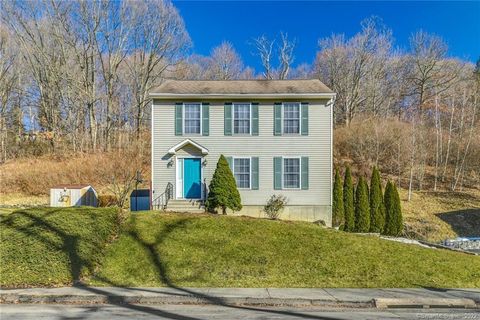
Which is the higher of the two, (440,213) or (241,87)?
(241,87)

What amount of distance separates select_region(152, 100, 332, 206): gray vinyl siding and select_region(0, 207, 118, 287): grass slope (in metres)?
4.89

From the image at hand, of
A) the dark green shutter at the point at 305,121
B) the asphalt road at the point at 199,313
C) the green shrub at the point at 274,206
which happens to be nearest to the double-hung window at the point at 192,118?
the green shrub at the point at 274,206

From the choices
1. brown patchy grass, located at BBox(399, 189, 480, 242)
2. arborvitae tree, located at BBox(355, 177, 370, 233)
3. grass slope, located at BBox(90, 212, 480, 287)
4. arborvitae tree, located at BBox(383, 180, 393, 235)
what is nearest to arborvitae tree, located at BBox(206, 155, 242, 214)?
grass slope, located at BBox(90, 212, 480, 287)

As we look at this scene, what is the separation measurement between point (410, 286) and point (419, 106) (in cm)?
2876

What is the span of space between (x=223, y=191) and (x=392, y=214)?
8.20 m

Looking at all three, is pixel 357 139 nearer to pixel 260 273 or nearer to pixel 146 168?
pixel 146 168

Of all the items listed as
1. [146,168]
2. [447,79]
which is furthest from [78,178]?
[447,79]

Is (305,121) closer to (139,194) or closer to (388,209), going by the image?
(388,209)

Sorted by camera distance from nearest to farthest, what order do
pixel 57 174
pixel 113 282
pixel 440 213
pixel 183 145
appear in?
1. pixel 113 282
2. pixel 183 145
3. pixel 440 213
4. pixel 57 174

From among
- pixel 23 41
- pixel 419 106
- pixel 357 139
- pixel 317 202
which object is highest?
pixel 23 41

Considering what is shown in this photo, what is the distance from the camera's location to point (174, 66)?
1340 inches

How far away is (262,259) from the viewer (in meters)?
9.34

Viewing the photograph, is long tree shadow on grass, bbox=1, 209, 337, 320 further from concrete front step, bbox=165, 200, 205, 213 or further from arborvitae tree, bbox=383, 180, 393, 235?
A: arborvitae tree, bbox=383, 180, 393, 235

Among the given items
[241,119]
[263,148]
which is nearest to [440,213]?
[263,148]
